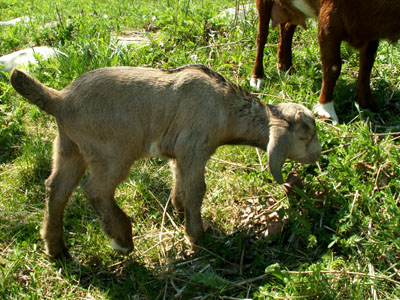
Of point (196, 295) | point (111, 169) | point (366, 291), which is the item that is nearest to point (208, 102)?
point (111, 169)

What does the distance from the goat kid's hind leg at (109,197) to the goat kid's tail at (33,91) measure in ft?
1.89

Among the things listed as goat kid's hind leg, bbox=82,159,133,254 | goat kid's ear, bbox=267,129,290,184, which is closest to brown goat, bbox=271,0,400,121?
goat kid's ear, bbox=267,129,290,184

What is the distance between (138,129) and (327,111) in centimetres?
243

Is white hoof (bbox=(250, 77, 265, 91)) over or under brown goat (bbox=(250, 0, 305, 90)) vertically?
under

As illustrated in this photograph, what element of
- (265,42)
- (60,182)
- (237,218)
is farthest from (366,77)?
(60,182)

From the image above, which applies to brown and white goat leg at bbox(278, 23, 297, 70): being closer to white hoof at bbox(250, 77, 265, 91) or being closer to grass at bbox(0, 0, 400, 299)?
grass at bbox(0, 0, 400, 299)

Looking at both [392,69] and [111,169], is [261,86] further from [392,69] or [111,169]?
[111,169]

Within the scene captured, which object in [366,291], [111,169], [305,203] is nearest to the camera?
[366,291]

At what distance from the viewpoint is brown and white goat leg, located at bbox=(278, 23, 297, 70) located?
6191mm

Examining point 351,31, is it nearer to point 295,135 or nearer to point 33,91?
point 295,135

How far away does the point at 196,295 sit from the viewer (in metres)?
3.56

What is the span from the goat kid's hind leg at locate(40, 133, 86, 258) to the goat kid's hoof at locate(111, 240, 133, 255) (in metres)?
0.46

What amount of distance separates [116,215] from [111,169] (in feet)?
1.35

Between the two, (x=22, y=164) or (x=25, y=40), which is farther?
(x=25, y=40)
